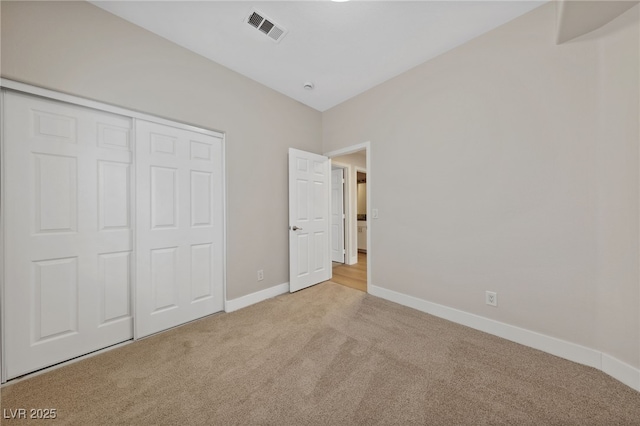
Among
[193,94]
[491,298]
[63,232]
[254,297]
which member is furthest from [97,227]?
[491,298]

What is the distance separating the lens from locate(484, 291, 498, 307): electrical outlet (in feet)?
6.89

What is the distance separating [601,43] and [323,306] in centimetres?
328

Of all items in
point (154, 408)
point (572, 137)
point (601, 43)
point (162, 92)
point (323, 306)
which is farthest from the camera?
point (323, 306)

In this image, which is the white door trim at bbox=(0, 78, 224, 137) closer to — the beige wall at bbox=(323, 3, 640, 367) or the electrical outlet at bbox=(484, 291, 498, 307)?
the beige wall at bbox=(323, 3, 640, 367)

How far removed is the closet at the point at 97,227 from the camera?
5.23 feet

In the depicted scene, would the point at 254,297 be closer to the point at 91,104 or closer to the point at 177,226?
the point at 177,226

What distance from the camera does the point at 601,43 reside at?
63.2 inches

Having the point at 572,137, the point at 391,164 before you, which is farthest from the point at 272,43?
the point at 572,137

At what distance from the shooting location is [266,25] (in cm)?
203

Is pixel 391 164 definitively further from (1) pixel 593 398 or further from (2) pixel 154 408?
(2) pixel 154 408

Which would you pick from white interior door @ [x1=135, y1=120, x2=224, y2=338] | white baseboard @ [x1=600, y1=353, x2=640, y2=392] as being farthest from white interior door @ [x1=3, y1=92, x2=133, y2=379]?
white baseboard @ [x1=600, y1=353, x2=640, y2=392]

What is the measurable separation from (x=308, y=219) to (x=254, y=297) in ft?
4.28

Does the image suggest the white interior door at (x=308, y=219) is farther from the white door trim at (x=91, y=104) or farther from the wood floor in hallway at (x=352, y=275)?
the white door trim at (x=91, y=104)

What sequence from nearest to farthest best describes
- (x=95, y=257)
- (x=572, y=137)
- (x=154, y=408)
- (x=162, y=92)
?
(x=154, y=408)
(x=572, y=137)
(x=95, y=257)
(x=162, y=92)
